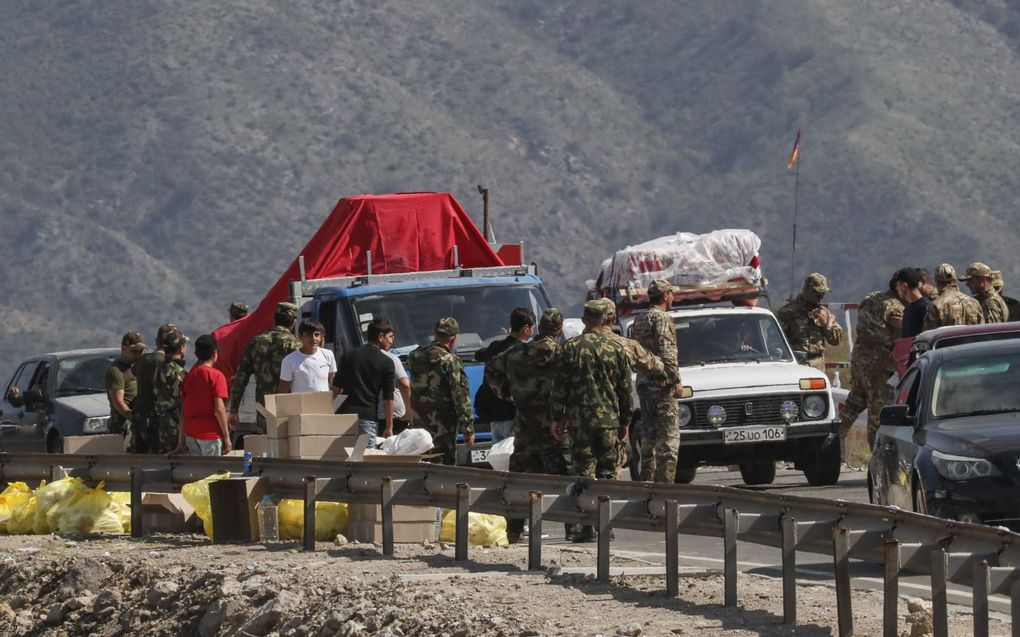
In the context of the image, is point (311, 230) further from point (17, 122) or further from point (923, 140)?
point (923, 140)

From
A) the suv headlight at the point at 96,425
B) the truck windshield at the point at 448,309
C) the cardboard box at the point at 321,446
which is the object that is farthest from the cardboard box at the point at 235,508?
the suv headlight at the point at 96,425

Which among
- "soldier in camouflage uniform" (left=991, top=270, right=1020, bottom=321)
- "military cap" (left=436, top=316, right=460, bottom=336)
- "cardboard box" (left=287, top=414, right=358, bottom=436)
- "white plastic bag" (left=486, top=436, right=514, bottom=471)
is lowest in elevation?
"white plastic bag" (left=486, top=436, right=514, bottom=471)

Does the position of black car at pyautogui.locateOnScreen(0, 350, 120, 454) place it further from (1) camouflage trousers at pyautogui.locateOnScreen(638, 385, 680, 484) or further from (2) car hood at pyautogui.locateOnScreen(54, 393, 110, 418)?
(1) camouflage trousers at pyautogui.locateOnScreen(638, 385, 680, 484)

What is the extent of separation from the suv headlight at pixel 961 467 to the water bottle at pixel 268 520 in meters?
4.64

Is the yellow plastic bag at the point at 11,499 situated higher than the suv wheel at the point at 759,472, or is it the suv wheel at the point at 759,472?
the yellow plastic bag at the point at 11,499

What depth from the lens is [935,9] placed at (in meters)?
178

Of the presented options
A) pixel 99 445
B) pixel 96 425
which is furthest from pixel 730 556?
pixel 96 425

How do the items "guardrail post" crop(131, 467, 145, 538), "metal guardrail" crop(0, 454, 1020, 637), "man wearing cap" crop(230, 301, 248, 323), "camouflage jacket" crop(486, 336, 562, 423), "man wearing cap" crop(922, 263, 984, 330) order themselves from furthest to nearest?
1. "man wearing cap" crop(230, 301, 248, 323)
2. "man wearing cap" crop(922, 263, 984, 330)
3. "guardrail post" crop(131, 467, 145, 538)
4. "camouflage jacket" crop(486, 336, 562, 423)
5. "metal guardrail" crop(0, 454, 1020, 637)

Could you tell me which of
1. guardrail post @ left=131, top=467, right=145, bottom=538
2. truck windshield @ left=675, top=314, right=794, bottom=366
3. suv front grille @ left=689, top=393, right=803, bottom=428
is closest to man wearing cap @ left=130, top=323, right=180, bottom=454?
guardrail post @ left=131, top=467, right=145, bottom=538

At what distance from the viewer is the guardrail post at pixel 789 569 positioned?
32.1ft

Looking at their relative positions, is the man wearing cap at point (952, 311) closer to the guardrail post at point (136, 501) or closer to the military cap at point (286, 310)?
the military cap at point (286, 310)

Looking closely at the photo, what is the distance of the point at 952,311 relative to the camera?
54.9ft

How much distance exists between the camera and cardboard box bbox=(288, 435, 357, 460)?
14305 mm

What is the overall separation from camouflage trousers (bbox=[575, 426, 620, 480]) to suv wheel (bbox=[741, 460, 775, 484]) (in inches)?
297
